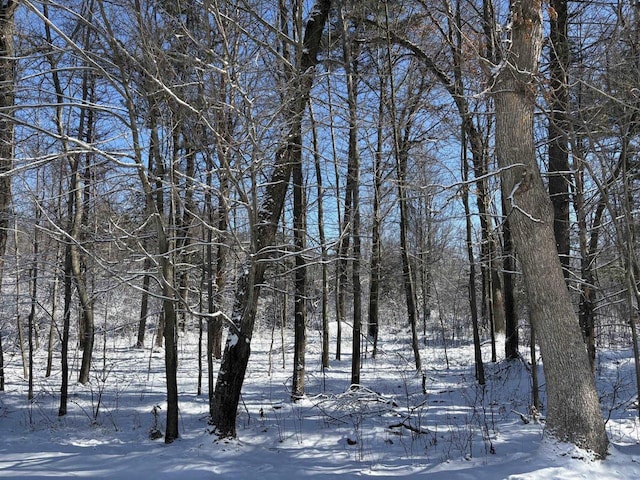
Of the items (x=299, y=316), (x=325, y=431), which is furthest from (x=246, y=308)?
(x=299, y=316)

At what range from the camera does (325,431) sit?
6.52 metres

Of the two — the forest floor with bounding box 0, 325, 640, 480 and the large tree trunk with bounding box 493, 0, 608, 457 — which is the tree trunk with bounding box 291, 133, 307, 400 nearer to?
the forest floor with bounding box 0, 325, 640, 480

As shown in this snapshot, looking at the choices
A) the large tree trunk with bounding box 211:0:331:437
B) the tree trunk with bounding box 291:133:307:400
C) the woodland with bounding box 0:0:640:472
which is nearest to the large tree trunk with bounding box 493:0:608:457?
the woodland with bounding box 0:0:640:472

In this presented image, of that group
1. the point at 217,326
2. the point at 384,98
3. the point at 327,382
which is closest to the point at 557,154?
the point at 384,98

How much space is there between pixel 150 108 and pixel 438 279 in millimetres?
27043

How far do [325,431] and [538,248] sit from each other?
380 cm

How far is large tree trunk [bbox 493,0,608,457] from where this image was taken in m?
4.39

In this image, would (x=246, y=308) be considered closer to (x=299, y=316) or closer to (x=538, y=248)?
(x=299, y=316)

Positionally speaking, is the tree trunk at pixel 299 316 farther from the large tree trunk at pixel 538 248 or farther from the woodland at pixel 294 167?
the large tree trunk at pixel 538 248

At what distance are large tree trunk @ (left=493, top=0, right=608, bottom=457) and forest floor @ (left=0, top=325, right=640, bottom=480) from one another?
0.34 meters

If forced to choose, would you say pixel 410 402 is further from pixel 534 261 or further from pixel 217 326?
pixel 217 326

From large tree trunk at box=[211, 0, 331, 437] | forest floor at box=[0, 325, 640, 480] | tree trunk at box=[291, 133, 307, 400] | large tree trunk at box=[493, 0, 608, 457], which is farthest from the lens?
tree trunk at box=[291, 133, 307, 400]

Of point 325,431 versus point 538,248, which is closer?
point 538,248

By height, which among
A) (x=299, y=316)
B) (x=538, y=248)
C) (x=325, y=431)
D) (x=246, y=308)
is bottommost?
(x=325, y=431)
